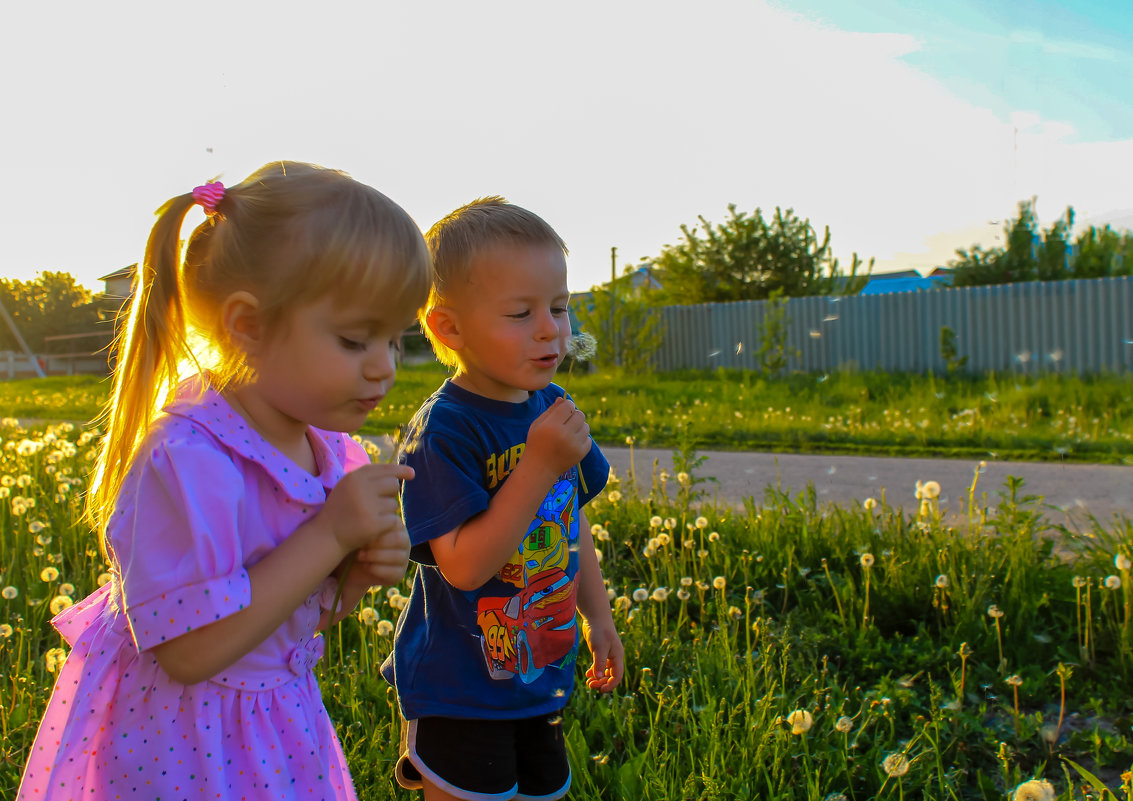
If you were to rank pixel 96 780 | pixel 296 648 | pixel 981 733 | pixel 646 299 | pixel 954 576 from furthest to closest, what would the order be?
1. pixel 646 299
2. pixel 954 576
3. pixel 981 733
4. pixel 296 648
5. pixel 96 780

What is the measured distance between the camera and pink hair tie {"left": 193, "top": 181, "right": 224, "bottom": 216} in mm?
1276

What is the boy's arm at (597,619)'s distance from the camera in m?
1.98

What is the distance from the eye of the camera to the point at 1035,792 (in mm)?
1583

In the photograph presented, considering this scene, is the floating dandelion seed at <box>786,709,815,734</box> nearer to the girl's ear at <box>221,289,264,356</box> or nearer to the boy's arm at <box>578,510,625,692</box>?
the boy's arm at <box>578,510,625,692</box>

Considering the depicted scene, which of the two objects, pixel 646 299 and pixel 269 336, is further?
pixel 646 299

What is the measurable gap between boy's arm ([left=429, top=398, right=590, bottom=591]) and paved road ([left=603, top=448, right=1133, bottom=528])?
3.16 meters

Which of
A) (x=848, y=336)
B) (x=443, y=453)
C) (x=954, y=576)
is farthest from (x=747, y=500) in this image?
(x=848, y=336)

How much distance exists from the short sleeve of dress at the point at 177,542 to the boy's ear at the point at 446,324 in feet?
2.04

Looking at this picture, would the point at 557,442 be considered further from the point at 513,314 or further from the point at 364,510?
the point at 364,510

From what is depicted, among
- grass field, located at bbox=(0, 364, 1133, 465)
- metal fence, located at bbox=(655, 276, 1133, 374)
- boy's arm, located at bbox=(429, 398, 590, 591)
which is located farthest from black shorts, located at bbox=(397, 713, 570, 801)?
metal fence, located at bbox=(655, 276, 1133, 374)

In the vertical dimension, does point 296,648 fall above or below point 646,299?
below

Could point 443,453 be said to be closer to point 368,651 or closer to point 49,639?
point 368,651

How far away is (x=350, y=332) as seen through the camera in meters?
1.22

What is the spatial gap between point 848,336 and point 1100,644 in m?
14.1
